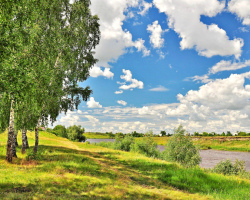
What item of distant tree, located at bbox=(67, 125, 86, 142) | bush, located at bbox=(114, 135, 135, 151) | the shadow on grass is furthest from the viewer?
distant tree, located at bbox=(67, 125, 86, 142)

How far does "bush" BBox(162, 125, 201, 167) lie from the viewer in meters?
28.4

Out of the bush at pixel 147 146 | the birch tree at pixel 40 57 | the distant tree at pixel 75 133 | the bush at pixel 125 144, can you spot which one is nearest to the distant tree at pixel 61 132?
the distant tree at pixel 75 133

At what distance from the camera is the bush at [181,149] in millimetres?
28438

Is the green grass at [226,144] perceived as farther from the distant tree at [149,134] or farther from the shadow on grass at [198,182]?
the shadow on grass at [198,182]

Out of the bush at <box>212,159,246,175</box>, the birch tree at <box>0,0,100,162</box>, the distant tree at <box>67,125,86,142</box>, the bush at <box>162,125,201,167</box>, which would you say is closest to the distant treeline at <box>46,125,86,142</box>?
the distant tree at <box>67,125,86,142</box>

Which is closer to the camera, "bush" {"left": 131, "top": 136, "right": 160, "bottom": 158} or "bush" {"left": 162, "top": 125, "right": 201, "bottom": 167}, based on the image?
"bush" {"left": 162, "top": 125, "right": 201, "bottom": 167}

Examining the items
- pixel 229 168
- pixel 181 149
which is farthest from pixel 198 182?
pixel 229 168

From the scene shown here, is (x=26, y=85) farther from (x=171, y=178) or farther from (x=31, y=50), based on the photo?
(x=171, y=178)

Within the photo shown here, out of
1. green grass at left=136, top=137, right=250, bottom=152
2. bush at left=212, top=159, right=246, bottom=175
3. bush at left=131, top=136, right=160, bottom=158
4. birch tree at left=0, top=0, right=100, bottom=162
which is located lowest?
green grass at left=136, top=137, right=250, bottom=152

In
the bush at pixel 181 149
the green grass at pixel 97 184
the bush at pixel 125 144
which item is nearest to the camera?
the green grass at pixel 97 184

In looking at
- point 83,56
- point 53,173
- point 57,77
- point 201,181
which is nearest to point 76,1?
point 83,56

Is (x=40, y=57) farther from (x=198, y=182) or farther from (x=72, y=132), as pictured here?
(x=72, y=132)

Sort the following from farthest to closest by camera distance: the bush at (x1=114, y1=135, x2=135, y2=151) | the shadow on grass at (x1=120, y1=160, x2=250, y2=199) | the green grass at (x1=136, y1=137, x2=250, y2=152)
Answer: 1. the green grass at (x1=136, y1=137, x2=250, y2=152)
2. the bush at (x1=114, y1=135, x2=135, y2=151)
3. the shadow on grass at (x1=120, y1=160, x2=250, y2=199)

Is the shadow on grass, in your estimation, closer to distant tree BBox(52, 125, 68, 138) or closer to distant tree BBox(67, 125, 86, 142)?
distant tree BBox(67, 125, 86, 142)
